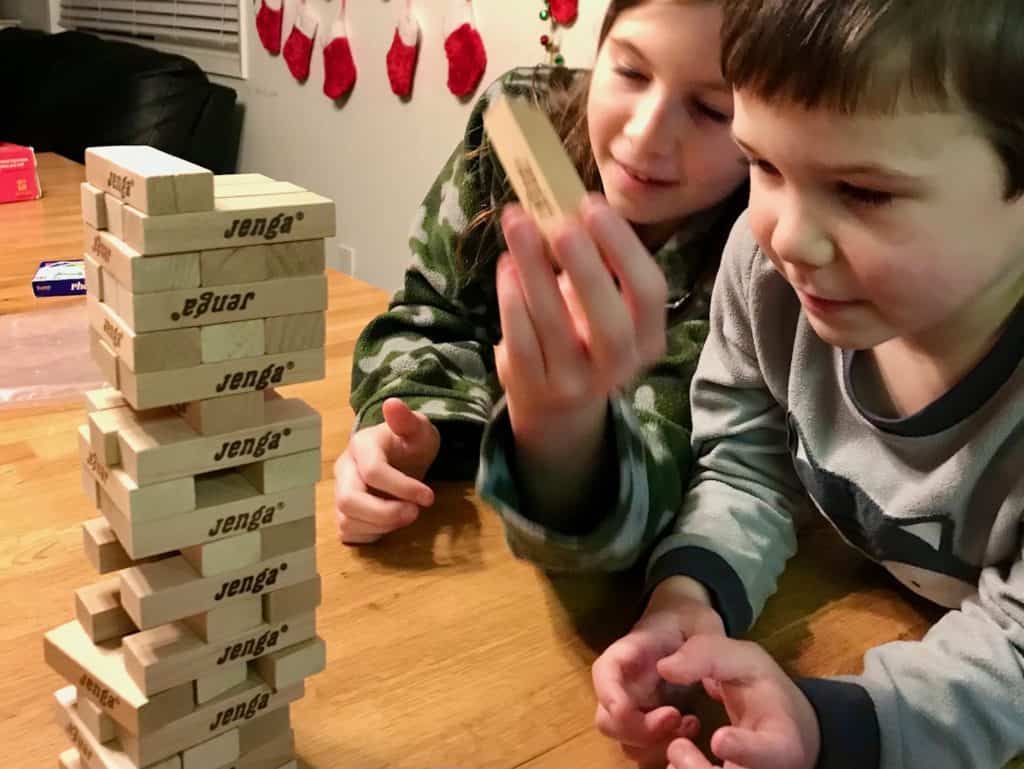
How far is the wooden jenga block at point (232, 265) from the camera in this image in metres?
0.44

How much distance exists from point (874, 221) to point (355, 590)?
0.41 m

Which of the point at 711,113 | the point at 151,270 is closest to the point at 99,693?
the point at 151,270

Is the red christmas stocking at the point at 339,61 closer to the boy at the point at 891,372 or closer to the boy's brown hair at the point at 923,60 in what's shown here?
the boy at the point at 891,372

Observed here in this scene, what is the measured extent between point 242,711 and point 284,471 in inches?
5.1

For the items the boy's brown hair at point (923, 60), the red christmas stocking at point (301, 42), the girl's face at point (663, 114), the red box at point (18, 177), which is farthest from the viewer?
the red christmas stocking at point (301, 42)

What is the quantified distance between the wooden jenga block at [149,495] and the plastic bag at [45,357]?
53cm

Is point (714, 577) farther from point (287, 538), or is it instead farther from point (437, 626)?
point (287, 538)

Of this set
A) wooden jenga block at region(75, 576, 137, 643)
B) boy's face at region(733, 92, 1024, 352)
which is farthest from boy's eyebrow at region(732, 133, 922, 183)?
wooden jenga block at region(75, 576, 137, 643)

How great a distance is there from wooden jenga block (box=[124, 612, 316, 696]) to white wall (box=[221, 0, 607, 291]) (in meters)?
1.46

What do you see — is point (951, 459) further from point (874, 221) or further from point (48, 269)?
point (48, 269)

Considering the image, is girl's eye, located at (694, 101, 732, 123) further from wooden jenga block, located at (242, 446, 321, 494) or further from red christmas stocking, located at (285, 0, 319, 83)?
red christmas stocking, located at (285, 0, 319, 83)

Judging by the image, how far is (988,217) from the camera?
1.84 ft

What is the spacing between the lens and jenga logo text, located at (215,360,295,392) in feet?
1.49

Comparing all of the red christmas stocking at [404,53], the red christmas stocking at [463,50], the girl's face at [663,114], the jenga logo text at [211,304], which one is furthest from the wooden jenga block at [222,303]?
the red christmas stocking at [404,53]
